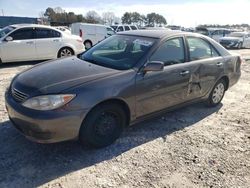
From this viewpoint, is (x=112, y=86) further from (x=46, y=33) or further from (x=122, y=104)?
(x=46, y=33)

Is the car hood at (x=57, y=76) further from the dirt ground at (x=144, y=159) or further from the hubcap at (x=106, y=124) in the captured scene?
the dirt ground at (x=144, y=159)

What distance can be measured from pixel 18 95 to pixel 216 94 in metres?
3.82

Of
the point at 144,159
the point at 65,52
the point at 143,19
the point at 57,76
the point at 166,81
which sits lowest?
the point at 144,159

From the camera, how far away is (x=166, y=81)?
411 centimetres

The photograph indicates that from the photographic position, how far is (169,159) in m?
3.56

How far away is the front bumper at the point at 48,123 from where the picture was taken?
3068mm

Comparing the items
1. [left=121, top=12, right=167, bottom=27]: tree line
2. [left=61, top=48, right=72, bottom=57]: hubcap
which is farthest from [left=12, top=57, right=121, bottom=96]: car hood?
[left=121, top=12, right=167, bottom=27]: tree line

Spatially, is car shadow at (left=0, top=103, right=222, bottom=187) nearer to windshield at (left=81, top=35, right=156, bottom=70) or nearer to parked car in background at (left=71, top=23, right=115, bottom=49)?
windshield at (left=81, top=35, right=156, bottom=70)

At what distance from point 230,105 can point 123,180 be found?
11.8 ft

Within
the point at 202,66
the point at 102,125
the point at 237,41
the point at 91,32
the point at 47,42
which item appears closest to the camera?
the point at 102,125

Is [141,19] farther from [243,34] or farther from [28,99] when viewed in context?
[28,99]

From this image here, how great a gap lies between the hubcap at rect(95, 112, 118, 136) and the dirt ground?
0.25 meters

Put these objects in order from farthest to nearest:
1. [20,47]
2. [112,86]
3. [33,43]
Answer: [33,43] → [20,47] → [112,86]

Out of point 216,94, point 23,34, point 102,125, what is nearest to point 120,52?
point 102,125
